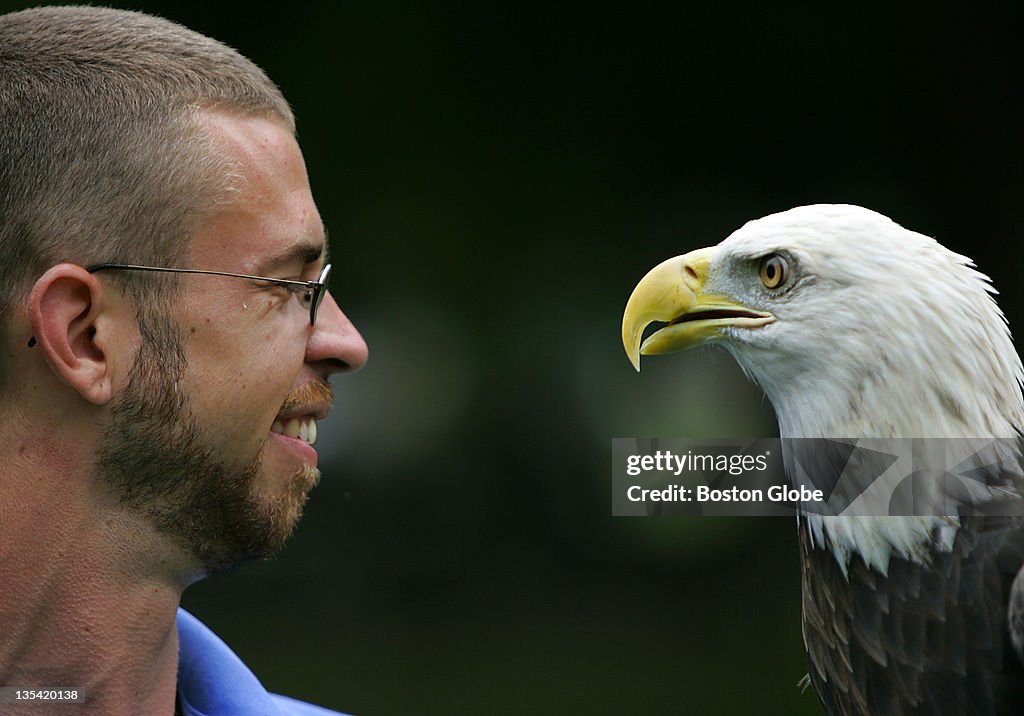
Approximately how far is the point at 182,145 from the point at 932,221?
4182 mm

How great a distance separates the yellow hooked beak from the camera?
1718 mm

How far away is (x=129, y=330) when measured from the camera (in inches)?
56.4

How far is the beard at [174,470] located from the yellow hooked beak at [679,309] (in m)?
0.63

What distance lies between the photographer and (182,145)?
1.44m

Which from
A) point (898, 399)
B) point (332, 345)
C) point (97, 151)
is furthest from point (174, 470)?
point (898, 399)

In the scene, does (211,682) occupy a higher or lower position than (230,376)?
lower

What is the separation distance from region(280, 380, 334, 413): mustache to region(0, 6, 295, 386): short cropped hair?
0.75ft

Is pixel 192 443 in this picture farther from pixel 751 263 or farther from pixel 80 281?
pixel 751 263

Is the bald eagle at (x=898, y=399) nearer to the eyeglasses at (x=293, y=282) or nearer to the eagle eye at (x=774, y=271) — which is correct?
the eagle eye at (x=774, y=271)

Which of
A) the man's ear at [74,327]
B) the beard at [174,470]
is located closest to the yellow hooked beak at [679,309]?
the beard at [174,470]

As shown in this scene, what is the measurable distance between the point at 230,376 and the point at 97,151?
335 millimetres

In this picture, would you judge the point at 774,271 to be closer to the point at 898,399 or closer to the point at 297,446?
the point at 898,399

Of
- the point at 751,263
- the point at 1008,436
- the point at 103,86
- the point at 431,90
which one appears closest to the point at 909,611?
the point at 1008,436

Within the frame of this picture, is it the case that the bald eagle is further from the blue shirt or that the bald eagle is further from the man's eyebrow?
the blue shirt
